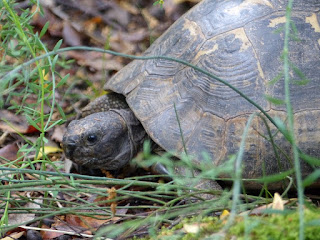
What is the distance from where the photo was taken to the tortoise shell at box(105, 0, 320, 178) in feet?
9.39

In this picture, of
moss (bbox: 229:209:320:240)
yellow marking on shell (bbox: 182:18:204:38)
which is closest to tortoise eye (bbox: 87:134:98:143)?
yellow marking on shell (bbox: 182:18:204:38)

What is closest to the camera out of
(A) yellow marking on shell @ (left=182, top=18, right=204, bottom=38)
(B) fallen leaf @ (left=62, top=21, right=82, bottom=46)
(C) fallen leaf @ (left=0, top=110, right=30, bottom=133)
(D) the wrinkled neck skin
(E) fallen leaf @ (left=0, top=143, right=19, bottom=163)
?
(A) yellow marking on shell @ (left=182, top=18, right=204, bottom=38)

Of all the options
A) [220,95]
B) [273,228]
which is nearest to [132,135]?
[220,95]

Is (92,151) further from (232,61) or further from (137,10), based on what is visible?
(137,10)

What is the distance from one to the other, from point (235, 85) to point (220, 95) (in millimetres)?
113

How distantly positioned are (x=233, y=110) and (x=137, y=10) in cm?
296

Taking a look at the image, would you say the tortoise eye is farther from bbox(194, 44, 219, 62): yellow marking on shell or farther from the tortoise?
bbox(194, 44, 219, 62): yellow marking on shell

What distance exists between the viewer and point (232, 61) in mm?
2998

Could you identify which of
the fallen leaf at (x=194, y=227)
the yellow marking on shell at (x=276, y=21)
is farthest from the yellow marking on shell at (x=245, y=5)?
the fallen leaf at (x=194, y=227)

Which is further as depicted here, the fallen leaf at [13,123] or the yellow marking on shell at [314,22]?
the fallen leaf at [13,123]

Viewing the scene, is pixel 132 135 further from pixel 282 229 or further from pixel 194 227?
pixel 282 229

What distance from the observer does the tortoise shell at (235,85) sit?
9.39 ft

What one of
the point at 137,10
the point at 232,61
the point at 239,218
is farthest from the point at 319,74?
the point at 137,10

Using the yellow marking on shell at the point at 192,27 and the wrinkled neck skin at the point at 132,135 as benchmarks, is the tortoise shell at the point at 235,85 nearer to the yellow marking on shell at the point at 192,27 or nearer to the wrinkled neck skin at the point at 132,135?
the yellow marking on shell at the point at 192,27
